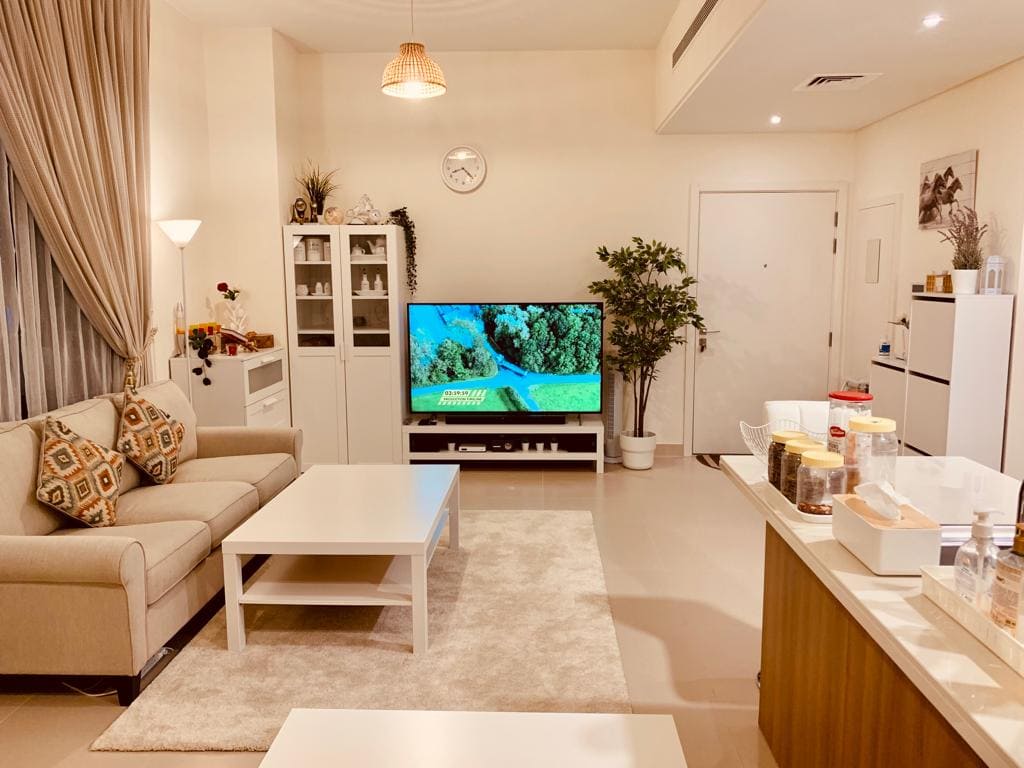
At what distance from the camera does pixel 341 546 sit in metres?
2.93

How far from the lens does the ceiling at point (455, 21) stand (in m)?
4.79

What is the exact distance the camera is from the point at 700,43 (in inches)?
163

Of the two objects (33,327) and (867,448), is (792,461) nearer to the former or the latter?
(867,448)

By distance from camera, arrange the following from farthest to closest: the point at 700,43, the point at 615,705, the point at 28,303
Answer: the point at 700,43
the point at 28,303
the point at 615,705

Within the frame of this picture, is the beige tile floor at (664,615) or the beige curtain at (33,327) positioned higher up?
the beige curtain at (33,327)

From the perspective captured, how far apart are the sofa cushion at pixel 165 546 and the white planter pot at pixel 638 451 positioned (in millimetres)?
3244

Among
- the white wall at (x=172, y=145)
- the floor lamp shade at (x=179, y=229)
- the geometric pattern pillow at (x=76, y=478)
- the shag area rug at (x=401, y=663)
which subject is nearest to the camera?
the shag area rug at (x=401, y=663)

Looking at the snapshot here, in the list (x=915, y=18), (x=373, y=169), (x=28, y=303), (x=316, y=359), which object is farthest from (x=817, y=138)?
(x=28, y=303)

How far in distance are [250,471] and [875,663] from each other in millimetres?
3080

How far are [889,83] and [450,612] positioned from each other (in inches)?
138

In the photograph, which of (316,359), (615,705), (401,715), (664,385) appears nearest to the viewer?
(401,715)

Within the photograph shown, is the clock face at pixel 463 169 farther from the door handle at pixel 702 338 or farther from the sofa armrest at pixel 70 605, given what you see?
the sofa armrest at pixel 70 605

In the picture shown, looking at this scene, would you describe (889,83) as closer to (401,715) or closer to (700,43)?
(700,43)

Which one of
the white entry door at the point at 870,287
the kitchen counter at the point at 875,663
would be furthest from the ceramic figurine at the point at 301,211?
the kitchen counter at the point at 875,663
